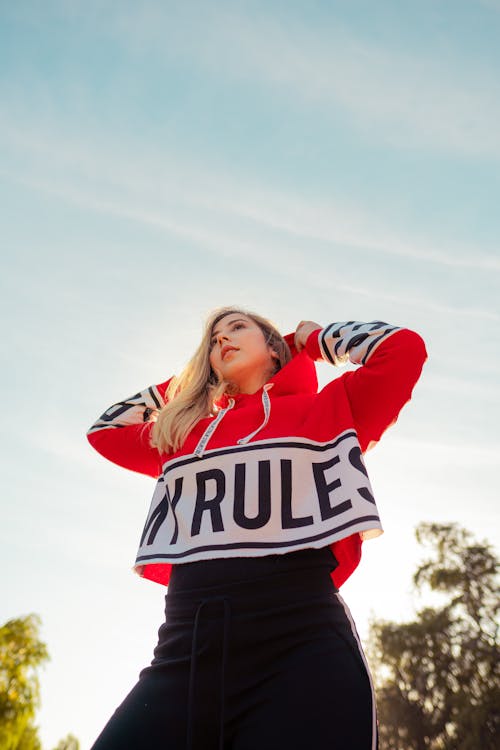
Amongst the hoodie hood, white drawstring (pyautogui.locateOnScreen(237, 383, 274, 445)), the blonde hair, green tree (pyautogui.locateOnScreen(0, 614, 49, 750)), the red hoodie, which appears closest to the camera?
the red hoodie

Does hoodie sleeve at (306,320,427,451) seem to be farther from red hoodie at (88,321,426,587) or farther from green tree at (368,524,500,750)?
green tree at (368,524,500,750)

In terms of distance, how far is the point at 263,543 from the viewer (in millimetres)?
2139

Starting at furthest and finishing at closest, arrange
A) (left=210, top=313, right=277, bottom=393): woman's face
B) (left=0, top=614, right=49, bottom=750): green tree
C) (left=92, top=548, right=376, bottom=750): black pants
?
(left=0, top=614, right=49, bottom=750): green tree, (left=210, top=313, right=277, bottom=393): woman's face, (left=92, top=548, right=376, bottom=750): black pants

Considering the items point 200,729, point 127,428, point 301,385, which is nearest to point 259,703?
point 200,729

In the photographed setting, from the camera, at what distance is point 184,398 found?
10.4 feet

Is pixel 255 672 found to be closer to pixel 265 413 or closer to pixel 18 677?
pixel 265 413

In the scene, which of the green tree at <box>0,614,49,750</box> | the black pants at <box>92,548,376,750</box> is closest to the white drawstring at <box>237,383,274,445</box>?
the black pants at <box>92,548,376,750</box>

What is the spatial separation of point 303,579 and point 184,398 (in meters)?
1.39

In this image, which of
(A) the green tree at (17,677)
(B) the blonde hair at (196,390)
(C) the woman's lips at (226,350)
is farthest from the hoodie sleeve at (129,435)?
(A) the green tree at (17,677)

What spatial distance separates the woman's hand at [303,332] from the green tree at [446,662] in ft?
91.0

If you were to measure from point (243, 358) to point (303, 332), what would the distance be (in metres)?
0.38

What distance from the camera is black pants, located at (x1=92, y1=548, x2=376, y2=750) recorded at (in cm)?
171

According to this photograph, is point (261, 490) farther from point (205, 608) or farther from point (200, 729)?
point (200, 729)

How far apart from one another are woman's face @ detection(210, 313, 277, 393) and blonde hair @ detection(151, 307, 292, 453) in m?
0.07
